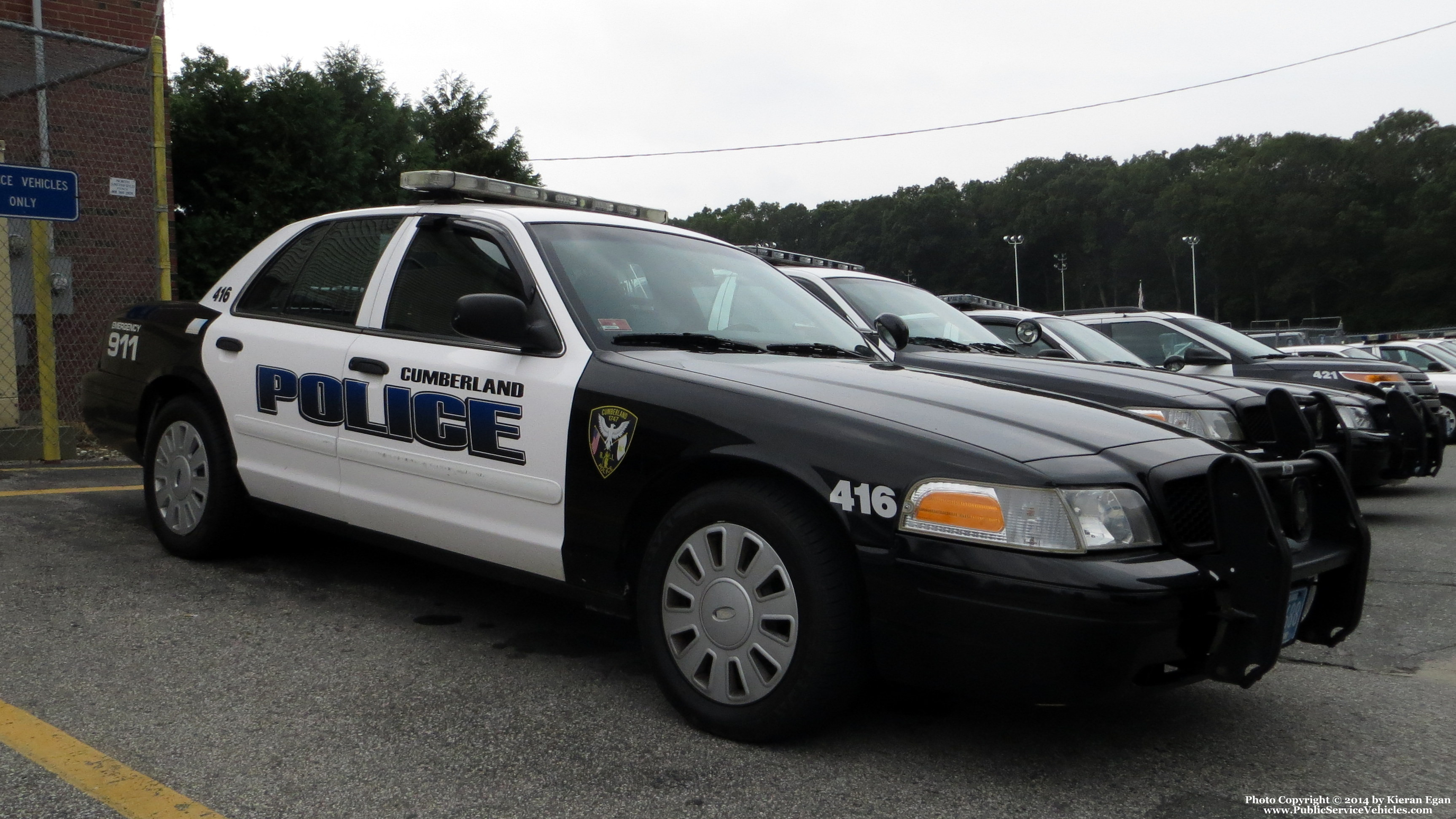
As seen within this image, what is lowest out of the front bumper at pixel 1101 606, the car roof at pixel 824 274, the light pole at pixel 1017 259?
the front bumper at pixel 1101 606

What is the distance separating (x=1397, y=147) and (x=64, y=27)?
281 feet

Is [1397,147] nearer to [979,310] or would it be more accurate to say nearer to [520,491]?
[979,310]

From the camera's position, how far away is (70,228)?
30.9ft

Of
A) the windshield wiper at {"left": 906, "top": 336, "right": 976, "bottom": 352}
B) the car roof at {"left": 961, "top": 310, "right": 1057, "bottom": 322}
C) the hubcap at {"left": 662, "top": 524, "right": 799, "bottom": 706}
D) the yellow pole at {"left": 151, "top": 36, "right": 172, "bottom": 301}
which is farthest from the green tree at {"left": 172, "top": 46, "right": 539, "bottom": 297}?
the hubcap at {"left": 662, "top": 524, "right": 799, "bottom": 706}

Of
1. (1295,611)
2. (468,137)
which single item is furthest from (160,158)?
(468,137)

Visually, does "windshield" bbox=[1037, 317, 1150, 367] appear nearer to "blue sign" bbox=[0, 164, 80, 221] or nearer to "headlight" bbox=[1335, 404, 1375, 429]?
"headlight" bbox=[1335, 404, 1375, 429]

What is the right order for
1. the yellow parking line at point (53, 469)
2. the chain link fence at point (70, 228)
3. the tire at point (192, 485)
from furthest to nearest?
the chain link fence at point (70, 228) < the yellow parking line at point (53, 469) < the tire at point (192, 485)

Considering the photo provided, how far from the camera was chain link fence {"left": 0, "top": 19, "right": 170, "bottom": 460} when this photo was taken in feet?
26.1

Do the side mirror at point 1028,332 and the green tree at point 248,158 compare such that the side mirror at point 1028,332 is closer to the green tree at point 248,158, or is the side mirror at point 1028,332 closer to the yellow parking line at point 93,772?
the yellow parking line at point 93,772

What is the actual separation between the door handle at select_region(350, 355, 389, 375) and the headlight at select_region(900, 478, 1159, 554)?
2.08 metres

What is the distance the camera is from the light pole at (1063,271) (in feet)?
312

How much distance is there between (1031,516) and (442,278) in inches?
92.6

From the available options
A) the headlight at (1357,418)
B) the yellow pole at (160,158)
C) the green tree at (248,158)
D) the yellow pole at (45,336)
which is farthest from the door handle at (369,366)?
the green tree at (248,158)

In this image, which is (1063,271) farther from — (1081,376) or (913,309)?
(1081,376)
